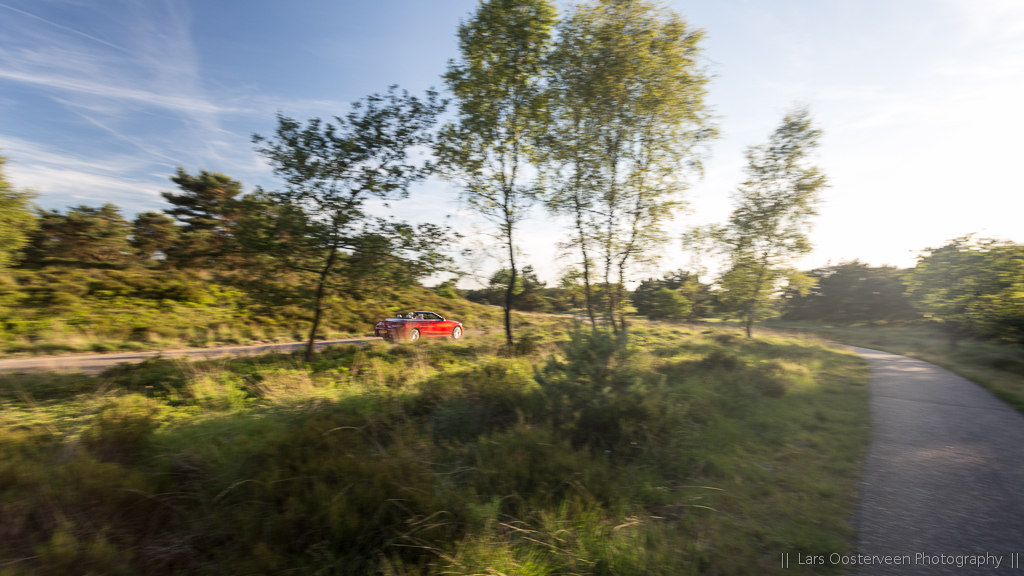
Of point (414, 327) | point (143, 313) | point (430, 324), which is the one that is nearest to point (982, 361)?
point (430, 324)

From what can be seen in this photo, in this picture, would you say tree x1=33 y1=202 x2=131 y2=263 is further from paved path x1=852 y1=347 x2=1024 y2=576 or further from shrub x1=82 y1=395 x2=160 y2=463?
paved path x1=852 y1=347 x2=1024 y2=576

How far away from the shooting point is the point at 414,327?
17.6 metres

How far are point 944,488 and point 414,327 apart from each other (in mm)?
16450

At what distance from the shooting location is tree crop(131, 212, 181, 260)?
67.4 ft

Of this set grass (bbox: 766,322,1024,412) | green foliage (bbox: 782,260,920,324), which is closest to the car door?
grass (bbox: 766,322,1024,412)

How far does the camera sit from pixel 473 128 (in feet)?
36.9

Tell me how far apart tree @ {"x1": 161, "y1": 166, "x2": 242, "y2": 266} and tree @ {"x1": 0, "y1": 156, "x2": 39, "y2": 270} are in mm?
9059

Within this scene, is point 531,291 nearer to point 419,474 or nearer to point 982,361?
point 419,474

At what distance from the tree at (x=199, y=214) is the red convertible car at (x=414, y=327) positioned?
12210mm

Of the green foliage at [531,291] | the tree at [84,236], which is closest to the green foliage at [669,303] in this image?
the green foliage at [531,291]

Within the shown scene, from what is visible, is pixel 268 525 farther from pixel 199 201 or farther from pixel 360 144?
pixel 199 201

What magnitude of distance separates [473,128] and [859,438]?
11.3m

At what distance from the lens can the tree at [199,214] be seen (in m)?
21.5

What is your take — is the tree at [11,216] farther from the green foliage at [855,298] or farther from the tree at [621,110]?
the green foliage at [855,298]
